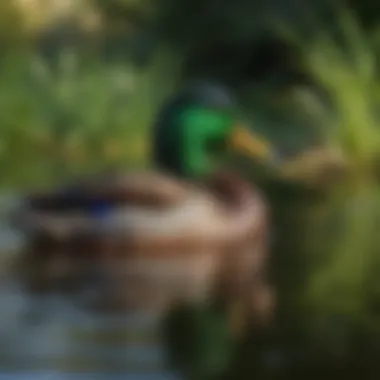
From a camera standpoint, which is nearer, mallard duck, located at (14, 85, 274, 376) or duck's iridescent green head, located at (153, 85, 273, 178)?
mallard duck, located at (14, 85, 274, 376)

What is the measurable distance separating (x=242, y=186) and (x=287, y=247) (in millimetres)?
89

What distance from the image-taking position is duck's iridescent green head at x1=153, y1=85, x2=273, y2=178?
43.1 inches

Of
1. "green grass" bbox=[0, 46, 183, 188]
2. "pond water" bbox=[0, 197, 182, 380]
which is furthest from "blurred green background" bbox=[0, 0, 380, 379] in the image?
"pond water" bbox=[0, 197, 182, 380]

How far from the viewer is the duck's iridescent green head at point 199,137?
109cm

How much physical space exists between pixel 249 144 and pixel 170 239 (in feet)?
0.57

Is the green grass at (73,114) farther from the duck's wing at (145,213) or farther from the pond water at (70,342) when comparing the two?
the pond water at (70,342)

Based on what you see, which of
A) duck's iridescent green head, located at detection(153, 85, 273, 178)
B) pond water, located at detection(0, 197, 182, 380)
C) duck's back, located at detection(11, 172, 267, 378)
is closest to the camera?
pond water, located at detection(0, 197, 182, 380)

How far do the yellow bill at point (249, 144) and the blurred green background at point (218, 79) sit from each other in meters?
0.02

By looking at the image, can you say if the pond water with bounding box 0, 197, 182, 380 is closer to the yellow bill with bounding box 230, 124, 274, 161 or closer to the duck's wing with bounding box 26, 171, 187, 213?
the duck's wing with bounding box 26, 171, 187, 213

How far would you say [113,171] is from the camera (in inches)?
42.7

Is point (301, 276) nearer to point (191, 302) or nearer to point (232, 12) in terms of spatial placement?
point (191, 302)

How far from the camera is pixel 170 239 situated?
Answer: 1013 millimetres

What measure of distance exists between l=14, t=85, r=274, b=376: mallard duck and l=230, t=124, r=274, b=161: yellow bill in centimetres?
3

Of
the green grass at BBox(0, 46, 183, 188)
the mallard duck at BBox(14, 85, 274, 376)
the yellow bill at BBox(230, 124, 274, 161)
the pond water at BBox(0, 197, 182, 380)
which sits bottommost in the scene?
the pond water at BBox(0, 197, 182, 380)
